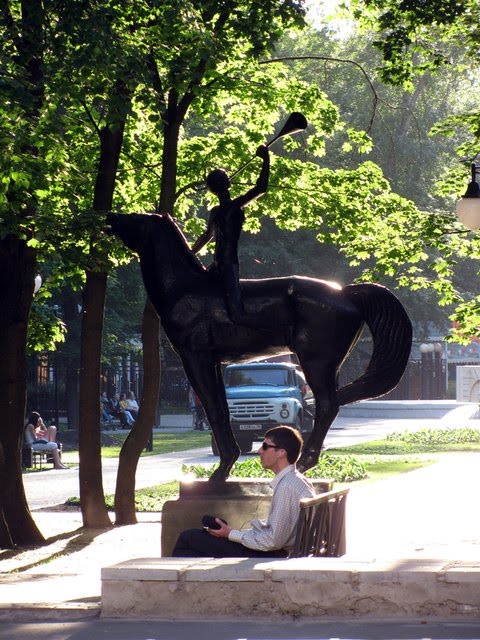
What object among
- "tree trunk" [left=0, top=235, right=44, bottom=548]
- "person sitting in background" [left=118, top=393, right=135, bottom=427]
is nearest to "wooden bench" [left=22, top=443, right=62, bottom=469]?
"tree trunk" [left=0, top=235, right=44, bottom=548]

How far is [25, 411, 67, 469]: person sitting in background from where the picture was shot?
33.2 m

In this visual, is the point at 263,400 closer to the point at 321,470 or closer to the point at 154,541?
the point at 321,470

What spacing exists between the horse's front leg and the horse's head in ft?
3.80

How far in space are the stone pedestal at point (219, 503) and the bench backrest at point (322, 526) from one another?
669 millimetres

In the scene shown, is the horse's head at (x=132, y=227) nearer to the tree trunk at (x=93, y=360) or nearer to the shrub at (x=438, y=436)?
the tree trunk at (x=93, y=360)

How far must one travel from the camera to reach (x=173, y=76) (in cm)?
1673

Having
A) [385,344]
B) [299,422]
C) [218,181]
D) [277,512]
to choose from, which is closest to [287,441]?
[277,512]

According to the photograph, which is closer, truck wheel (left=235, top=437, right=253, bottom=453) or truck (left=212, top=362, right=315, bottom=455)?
truck (left=212, top=362, right=315, bottom=455)

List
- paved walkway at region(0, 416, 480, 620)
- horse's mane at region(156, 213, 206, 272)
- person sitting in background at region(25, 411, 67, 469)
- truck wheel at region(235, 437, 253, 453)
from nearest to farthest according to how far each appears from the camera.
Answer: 1. paved walkway at region(0, 416, 480, 620)
2. horse's mane at region(156, 213, 206, 272)
3. person sitting in background at region(25, 411, 67, 469)
4. truck wheel at region(235, 437, 253, 453)

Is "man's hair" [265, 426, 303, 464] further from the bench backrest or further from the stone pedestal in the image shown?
the stone pedestal

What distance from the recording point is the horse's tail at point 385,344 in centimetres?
1184

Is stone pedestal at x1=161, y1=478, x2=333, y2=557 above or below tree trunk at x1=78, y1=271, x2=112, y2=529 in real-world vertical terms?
below

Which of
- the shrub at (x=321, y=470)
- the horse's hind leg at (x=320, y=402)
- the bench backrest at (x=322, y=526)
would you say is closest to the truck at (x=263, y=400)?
the shrub at (x=321, y=470)

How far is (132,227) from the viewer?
42.4ft
